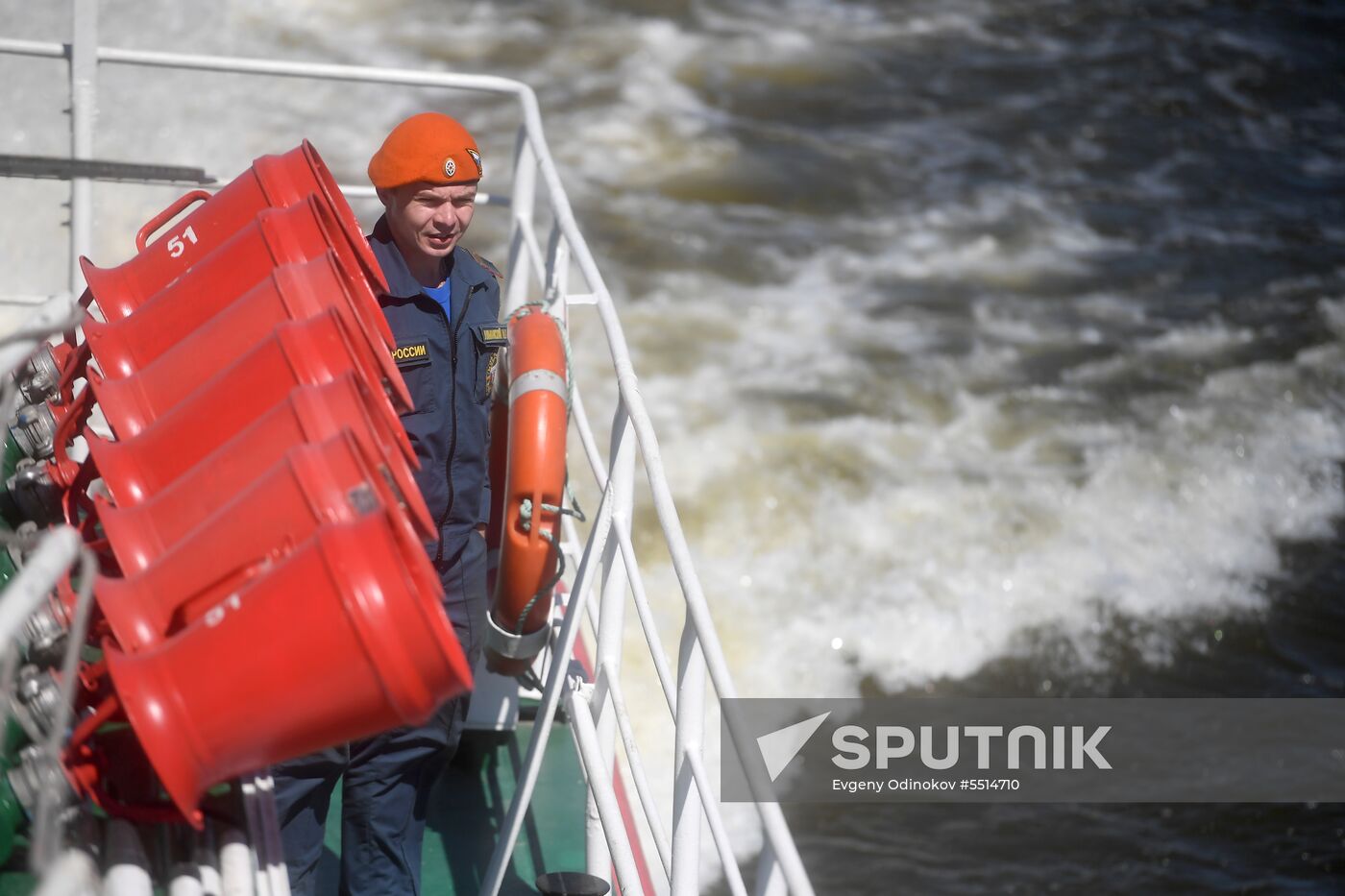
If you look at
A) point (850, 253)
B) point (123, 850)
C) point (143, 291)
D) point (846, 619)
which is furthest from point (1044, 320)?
point (123, 850)

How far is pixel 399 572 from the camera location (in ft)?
5.19

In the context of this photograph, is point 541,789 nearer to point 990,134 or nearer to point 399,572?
point 399,572

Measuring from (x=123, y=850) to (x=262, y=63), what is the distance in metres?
2.14

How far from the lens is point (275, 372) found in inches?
74.7

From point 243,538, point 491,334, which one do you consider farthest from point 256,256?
point 243,538

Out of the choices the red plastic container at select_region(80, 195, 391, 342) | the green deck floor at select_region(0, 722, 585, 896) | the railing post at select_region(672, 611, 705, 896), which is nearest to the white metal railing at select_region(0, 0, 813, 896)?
the railing post at select_region(672, 611, 705, 896)

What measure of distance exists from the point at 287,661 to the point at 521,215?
203cm

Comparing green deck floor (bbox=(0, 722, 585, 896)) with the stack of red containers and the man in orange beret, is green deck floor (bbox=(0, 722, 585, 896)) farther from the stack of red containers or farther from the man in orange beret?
the stack of red containers

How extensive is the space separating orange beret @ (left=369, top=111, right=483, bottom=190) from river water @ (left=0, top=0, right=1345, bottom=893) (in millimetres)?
3103

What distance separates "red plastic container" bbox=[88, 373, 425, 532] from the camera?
1.77 meters

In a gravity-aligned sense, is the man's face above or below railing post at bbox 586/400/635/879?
above

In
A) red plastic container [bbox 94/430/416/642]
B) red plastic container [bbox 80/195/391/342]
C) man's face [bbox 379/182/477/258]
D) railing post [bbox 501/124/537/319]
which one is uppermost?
railing post [bbox 501/124/537/319]

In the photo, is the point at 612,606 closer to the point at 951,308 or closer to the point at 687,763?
the point at 687,763

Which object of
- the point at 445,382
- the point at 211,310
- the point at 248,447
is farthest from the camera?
the point at 445,382
